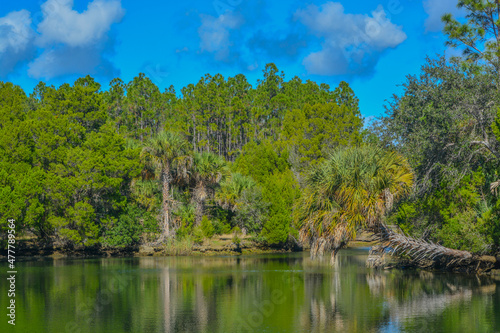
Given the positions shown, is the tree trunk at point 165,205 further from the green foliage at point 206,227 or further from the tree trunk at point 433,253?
the tree trunk at point 433,253

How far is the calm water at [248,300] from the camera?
1695cm

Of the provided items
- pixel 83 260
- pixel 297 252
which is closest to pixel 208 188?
pixel 297 252

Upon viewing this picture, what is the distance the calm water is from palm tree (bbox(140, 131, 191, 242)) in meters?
11.4

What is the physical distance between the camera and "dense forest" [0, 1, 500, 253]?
86.8 ft

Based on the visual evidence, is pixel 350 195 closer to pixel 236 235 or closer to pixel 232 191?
pixel 236 235

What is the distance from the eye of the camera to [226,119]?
87875 mm

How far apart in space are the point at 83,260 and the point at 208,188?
40.9 feet

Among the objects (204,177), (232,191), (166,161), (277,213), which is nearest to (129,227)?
(166,161)

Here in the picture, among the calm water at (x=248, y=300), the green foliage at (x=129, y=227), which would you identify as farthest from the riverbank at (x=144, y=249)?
the calm water at (x=248, y=300)

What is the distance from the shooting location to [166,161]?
1802 inches

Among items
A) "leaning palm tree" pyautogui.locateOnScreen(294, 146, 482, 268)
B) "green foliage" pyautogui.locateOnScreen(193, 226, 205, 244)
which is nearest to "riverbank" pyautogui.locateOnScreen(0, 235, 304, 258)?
"green foliage" pyautogui.locateOnScreen(193, 226, 205, 244)

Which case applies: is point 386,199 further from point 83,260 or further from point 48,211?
point 48,211

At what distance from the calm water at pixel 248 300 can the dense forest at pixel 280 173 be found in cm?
303

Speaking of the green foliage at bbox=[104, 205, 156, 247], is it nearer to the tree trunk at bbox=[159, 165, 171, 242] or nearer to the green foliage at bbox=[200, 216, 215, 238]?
the tree trunk at bbox=[159, 165, 171, 242]
